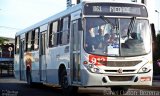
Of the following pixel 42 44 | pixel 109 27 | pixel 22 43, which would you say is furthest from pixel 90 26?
pixel 22 43

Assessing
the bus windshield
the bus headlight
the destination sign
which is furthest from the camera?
the destination sign

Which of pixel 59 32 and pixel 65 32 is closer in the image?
pixel 65 32

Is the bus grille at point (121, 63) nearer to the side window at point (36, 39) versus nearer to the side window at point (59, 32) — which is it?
the side window at point (59, 32)

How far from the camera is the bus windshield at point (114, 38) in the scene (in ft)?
51.8

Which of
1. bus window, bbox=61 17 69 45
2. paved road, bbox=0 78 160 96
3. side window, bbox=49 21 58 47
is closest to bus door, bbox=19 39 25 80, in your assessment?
paved road, bbox=0 78 160 96

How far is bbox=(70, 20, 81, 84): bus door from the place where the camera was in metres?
16.3

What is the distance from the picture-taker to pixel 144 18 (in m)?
16.5

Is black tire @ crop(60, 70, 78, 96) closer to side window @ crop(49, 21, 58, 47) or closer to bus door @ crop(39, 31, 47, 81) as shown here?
side window @ crop(49, 21, 58, 47)

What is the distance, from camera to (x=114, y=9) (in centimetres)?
1622

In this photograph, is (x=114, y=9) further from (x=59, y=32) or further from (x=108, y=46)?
(x=59, y=32)

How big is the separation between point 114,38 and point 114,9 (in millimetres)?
1028

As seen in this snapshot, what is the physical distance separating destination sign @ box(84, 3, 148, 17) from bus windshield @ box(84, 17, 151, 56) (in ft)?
0.68

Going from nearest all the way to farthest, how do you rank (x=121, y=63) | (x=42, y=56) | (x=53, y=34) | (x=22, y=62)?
(x=121, y=63)
(x=53, y=34)
(x=42, y=56)
(x=22, y=62)

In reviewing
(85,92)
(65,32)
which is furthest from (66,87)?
(85,92)
